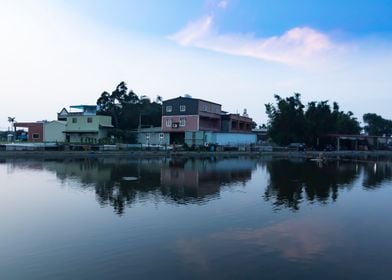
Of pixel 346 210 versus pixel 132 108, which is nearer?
pixel 346 210

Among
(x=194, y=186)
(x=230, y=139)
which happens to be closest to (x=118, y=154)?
(x=230, y=139)

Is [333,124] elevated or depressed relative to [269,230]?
elevated

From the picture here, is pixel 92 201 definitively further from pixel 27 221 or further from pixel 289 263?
pixel 289 263

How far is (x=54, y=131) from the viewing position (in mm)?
53594

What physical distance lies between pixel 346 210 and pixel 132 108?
51.4 metres

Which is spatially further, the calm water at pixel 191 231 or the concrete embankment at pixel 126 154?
the concrete embankment at pixel 126 154

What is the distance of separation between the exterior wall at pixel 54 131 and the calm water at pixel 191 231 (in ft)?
114

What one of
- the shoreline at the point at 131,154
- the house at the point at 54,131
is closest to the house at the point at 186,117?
the shoreline at the point at 131,154

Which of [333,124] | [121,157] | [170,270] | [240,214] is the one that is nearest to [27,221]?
[170,270]

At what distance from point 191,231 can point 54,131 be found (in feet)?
157

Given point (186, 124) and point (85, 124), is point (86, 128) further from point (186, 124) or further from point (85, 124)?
point (186, 124)

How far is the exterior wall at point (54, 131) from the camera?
176 feet

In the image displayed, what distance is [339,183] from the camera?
75.3ft

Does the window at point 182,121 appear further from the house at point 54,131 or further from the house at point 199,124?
the house at point 54,131
